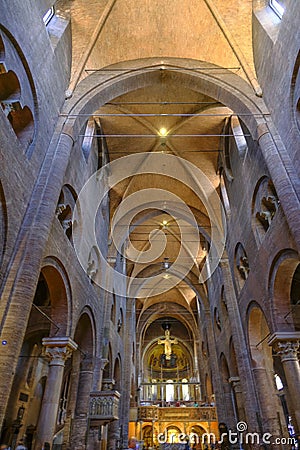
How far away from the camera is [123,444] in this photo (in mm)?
16891

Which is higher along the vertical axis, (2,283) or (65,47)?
(65,47)

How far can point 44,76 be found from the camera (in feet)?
28.4

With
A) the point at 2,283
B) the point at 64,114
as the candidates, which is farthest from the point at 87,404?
the point at 64,114

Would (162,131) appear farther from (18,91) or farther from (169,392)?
(169,392)

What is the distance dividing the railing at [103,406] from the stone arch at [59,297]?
301 centimetres

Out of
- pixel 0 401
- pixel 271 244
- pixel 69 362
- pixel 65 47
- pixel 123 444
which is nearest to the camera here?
pixel 0 401

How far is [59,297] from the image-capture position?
9.45 m

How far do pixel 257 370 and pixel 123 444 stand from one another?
9634 millimetres

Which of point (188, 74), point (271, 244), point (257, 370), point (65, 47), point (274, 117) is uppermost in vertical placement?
point (188, 74)

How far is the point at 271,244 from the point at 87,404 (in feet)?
24.3

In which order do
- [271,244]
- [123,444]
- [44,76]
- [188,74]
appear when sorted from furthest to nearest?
[123,444]
[188,74]
[271,244]
[44,76]

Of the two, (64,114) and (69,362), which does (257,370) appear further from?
(64,114)

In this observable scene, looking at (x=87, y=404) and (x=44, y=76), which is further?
(x=87, y=404)

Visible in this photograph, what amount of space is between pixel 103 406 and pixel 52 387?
2.93 meters
